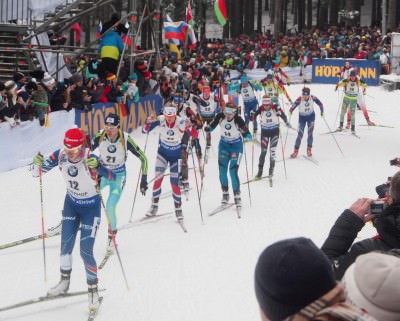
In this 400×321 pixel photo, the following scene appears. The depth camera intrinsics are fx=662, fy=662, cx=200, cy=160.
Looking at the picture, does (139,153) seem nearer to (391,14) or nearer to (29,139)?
(29,139)

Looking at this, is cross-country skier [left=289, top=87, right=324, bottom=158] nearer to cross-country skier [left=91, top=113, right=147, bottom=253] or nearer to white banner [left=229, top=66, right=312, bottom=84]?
cross-country skier [left=91, top=113, right=147, bottom=253]

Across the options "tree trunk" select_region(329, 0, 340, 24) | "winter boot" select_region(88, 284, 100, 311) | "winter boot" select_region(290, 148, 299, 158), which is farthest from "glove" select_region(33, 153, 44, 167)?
"tree trunk" select_region(329, 0, 340, 24)

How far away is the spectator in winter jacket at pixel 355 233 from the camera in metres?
3.87

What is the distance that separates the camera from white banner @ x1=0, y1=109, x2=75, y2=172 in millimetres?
14164

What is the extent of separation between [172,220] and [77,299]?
3.88m

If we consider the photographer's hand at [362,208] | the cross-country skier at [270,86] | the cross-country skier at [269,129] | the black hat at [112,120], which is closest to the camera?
the photographer's hand at [362,208]

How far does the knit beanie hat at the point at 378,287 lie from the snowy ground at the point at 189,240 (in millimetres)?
4869

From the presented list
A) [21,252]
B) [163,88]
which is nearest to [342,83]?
[163,88]

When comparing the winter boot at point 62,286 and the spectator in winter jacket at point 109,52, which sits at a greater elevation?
the spectator in winter jacket at point 109,52

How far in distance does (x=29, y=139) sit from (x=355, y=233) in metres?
12.1

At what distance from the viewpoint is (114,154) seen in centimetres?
991

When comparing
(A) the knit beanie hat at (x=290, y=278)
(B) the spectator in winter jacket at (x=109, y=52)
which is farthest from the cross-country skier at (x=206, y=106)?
(A) the knit beanie hat at (x=290, y=278)

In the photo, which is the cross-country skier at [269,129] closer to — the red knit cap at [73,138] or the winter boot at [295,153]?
the winter boot at [295,153]

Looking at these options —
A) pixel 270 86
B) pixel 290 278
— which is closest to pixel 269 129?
pixel 270 86
